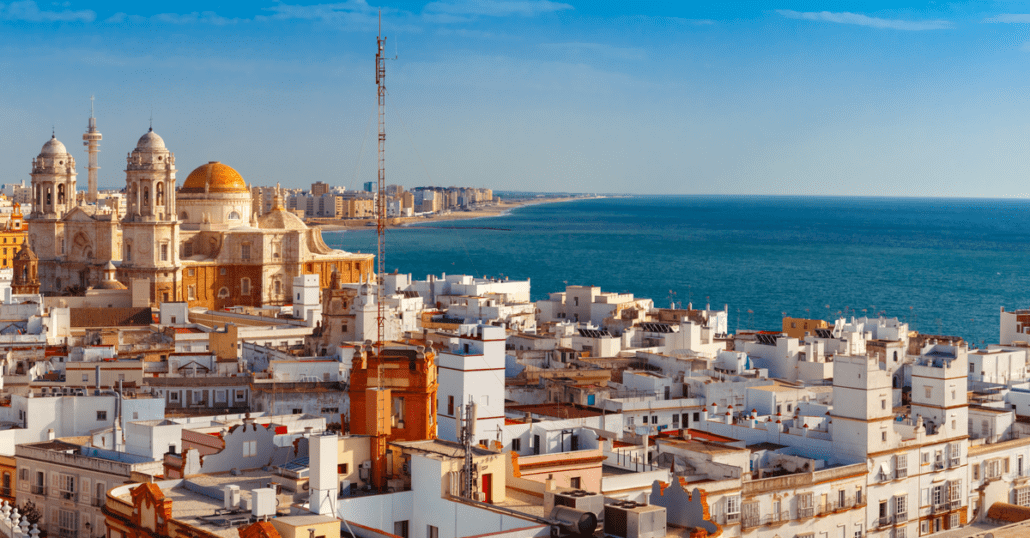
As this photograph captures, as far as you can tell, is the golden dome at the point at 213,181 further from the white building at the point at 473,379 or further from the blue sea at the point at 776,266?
the white building at the point at 473,379

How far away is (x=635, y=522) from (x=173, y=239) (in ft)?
147

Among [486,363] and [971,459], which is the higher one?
[486,363]

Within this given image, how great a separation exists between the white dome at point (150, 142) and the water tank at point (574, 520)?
44.3m

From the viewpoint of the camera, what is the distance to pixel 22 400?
24125mm

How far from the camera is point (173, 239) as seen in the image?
55.4m

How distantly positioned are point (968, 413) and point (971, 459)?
1.76 m

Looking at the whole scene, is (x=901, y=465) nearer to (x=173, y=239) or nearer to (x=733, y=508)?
(x=733, y=508)

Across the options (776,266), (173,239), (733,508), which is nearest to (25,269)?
(173,239)

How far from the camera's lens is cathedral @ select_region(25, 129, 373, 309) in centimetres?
5481

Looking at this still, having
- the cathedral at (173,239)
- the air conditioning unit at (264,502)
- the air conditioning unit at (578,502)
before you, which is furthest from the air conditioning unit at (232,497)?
the cathedral at (173,239)

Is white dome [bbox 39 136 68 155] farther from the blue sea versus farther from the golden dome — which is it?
the blue sea

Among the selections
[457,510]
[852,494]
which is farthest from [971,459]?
[457,510]

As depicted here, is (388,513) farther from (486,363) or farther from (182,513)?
(486,363)

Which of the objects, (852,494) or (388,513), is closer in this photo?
(388,513)
